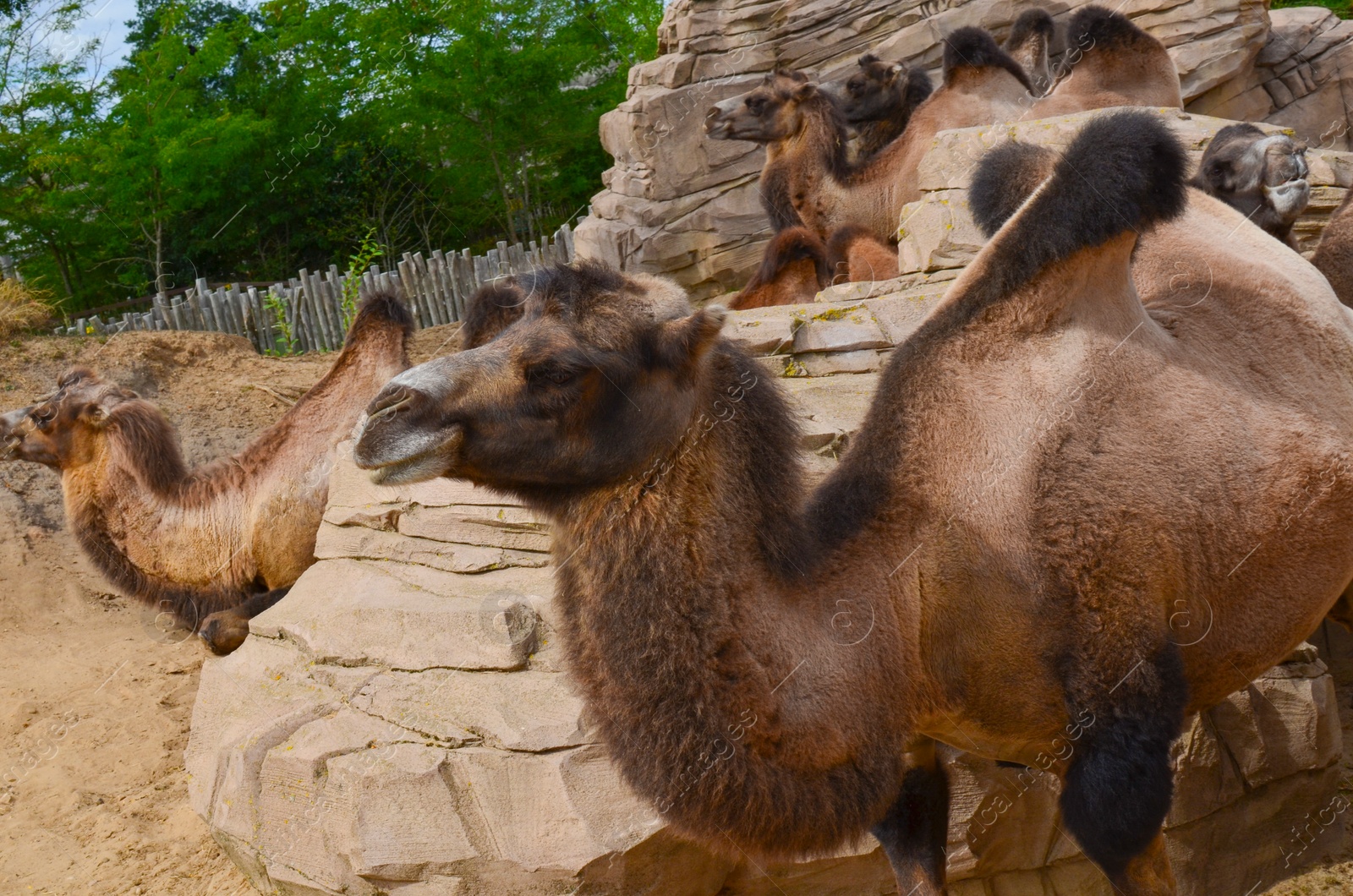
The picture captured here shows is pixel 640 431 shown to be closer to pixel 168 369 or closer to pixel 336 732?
pixel 336 732

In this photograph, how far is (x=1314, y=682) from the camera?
525 centimetres

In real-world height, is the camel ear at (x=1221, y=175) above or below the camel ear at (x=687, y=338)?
below

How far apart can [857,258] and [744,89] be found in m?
9.36

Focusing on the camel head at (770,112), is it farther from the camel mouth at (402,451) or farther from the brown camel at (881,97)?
the camel mouth at (402,451)

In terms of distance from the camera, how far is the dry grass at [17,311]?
11109 mm

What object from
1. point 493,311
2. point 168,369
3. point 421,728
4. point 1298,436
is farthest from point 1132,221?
point 168,369

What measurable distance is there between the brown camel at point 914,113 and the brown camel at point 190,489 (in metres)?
5.21

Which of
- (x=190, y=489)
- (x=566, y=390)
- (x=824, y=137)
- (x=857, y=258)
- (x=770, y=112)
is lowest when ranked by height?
(x=190, y=489)

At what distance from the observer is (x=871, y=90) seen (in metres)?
12.6

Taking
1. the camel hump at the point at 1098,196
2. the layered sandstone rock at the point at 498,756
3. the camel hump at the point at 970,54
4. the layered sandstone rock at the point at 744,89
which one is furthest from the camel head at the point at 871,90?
the camel hump at the point at 1098,196

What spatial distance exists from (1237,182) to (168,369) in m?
9.30

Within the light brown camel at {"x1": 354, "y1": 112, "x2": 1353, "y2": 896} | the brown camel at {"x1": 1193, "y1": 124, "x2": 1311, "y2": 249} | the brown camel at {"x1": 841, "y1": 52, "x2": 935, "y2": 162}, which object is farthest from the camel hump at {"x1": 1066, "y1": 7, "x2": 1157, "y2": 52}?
the light brown camel at {"x1": 354, "y1": 112, "x2": 1353, "y2": 896}

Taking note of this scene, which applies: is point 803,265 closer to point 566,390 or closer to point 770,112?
point 770,112

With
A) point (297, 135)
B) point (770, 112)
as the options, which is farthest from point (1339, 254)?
point (297, 135)
